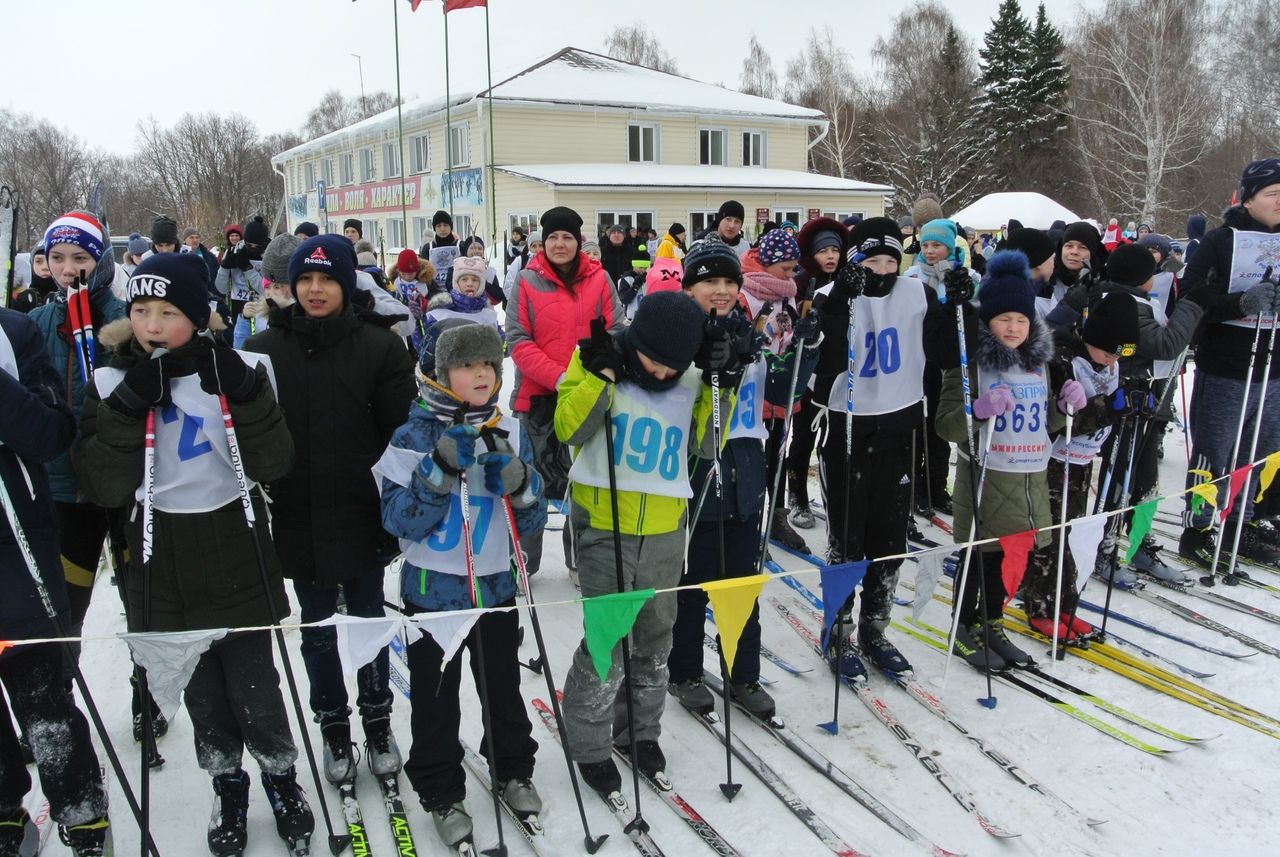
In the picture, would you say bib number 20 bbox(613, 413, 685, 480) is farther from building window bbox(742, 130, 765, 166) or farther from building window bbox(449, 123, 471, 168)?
building window bbox(742, 130, 765, 166)

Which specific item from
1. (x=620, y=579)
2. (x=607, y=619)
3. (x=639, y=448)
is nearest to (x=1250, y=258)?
(x=639, y=448)

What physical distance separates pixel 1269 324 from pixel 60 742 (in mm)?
6447

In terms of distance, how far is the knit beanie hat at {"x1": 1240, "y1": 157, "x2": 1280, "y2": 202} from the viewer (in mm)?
4883

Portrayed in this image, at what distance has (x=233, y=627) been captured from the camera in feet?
9.09

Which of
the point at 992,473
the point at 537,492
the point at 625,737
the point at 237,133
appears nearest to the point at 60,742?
the point at 537,492

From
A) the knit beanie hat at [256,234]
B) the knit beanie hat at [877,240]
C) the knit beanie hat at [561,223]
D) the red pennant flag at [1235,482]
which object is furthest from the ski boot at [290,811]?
the knit beanie hat at [256,234]

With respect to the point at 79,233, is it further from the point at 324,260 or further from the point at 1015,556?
the point at 1015,556

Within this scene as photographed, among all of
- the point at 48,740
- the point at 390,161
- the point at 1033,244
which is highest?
the point at 390,161

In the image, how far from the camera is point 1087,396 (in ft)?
14.4

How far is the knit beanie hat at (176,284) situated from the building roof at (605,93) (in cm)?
2465

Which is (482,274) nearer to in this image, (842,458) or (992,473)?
(842,458)

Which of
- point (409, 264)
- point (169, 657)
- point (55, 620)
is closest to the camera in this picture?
point (169, 657)

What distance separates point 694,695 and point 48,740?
2391 millimetres

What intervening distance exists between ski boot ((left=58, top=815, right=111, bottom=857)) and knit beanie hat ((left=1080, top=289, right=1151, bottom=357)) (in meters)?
4.94
